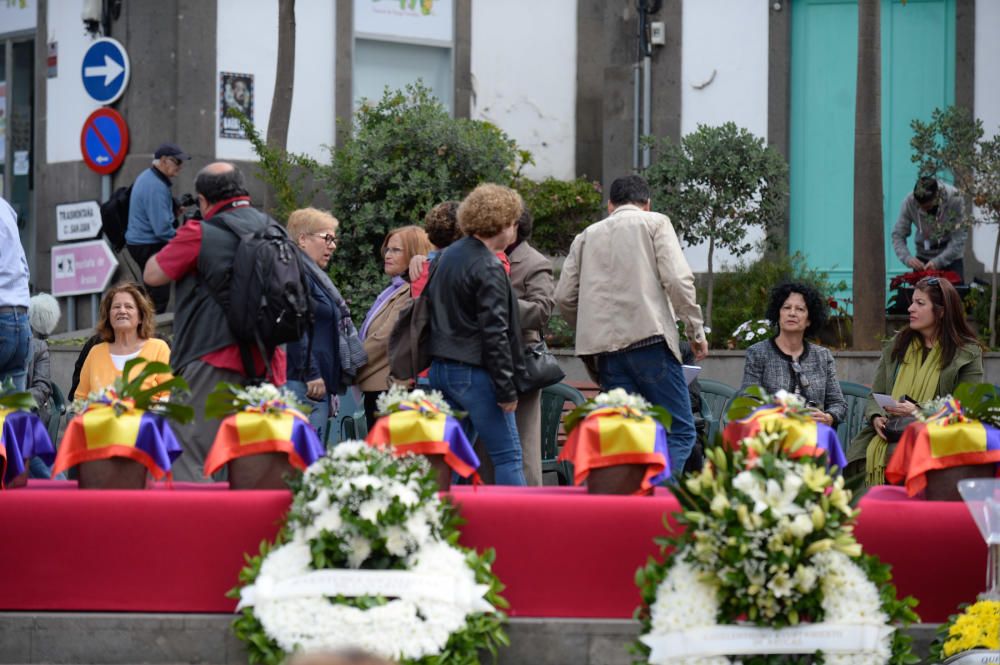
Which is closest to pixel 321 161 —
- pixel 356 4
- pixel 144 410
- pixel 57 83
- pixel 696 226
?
pixel 356 4

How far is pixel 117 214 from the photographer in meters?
13.8

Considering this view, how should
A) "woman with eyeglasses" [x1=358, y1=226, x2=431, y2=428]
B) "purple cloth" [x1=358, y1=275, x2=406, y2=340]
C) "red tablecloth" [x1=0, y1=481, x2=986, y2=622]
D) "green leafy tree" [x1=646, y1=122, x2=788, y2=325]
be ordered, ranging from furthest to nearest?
"green leafy tree" [x1=646, y1=122, x2=788, y2=325]
"purple cloth" [x1=358, y1=275, x2=406, y2=340]
"woman with eyeglasses" [x1=358, y1=226, x2=431, y2=428]
"red tablecloth" [x1=0, y1=481, x2=986, y2=622]

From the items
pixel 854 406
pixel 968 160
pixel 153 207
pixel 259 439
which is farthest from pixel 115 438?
pixel 968 160

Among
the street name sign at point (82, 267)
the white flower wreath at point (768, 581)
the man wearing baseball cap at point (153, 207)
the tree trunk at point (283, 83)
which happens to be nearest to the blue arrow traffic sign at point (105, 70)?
the street name sign at point (82, 267)

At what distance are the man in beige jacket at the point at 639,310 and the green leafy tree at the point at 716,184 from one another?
483 centimetres

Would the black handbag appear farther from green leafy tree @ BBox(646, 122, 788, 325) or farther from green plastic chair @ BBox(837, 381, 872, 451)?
green leafy tree @ BBox(646, 122, 788, 325)

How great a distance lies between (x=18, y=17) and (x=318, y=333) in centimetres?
1071

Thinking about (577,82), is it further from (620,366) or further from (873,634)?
(873,634)

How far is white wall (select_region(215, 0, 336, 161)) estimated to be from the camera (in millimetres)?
15492

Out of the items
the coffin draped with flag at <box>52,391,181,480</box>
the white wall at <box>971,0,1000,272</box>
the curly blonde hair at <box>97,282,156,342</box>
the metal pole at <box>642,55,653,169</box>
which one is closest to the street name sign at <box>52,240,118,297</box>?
the metal pole at <box>642,55,653,169</box>

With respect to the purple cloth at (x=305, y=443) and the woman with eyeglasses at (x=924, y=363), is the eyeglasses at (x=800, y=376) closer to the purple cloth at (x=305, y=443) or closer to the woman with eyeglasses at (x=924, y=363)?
the woman with eyeglasses at (x=924, y=363)

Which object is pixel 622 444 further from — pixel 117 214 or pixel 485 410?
pixel 117 214

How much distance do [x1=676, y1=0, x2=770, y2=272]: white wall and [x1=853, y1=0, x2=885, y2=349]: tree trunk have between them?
3.15m

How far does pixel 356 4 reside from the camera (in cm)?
1622
